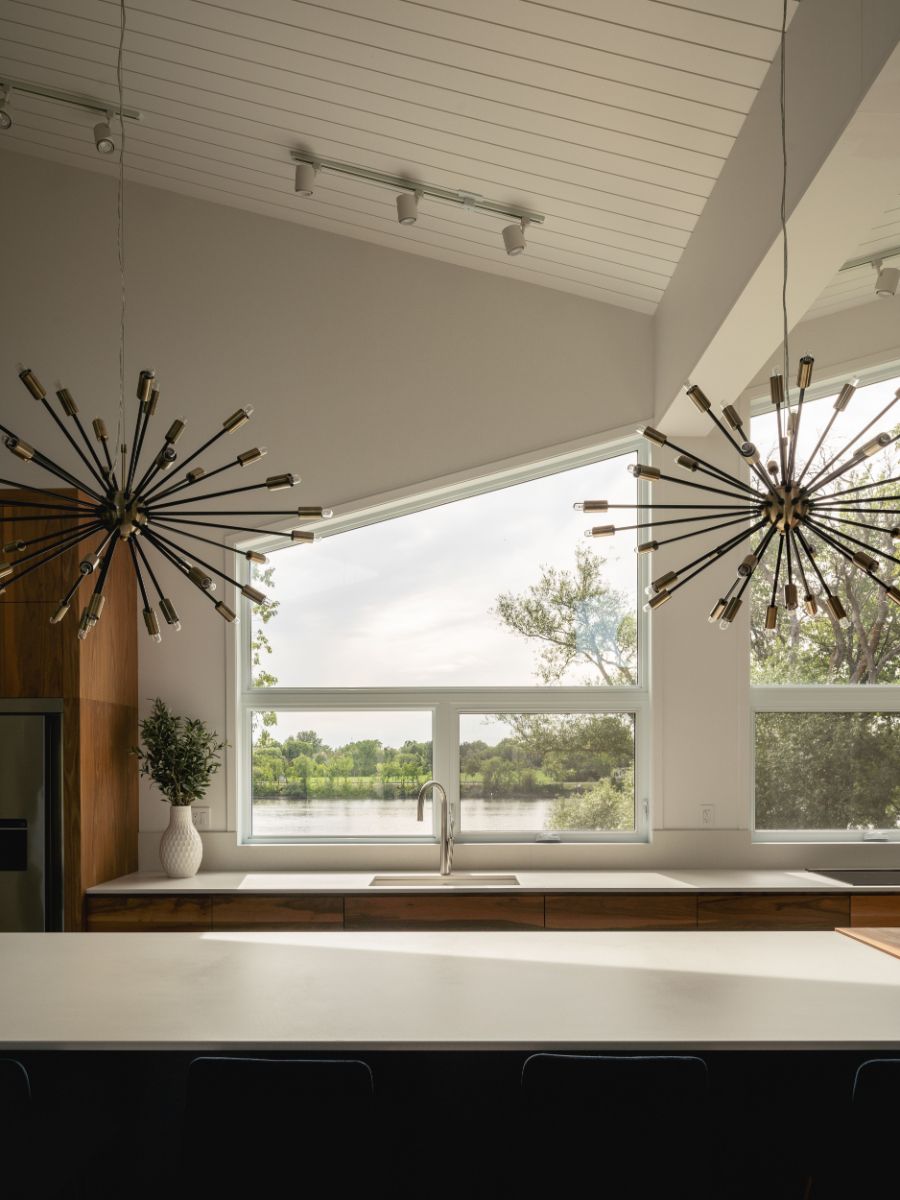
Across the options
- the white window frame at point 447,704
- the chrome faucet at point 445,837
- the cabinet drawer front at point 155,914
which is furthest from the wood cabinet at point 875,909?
the cabinet drawer front at point 155,914

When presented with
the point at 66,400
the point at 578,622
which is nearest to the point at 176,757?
the point at 578,622

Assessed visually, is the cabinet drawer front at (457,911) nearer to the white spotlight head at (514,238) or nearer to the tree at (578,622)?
the tree at (578,622)

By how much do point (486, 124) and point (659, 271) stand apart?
1045mm

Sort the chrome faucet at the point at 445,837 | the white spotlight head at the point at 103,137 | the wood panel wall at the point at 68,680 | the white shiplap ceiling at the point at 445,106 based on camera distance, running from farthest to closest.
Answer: the chrome faucet at the point at 445,837 < the wood panel wall at the point at 68,680 < the white spotlight head at the point at 103,137 < the white shiplap ceiling at the point at 445,106

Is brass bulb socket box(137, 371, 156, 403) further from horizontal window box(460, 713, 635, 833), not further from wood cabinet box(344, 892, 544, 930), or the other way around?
horizontal window box(460, 713, 635, 833)

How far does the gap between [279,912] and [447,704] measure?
1183 millimetres

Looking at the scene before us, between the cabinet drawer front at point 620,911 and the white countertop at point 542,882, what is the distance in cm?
3

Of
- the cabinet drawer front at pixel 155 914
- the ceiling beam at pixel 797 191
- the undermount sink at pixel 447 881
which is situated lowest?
the cabinet drawer front at pixel 155 914

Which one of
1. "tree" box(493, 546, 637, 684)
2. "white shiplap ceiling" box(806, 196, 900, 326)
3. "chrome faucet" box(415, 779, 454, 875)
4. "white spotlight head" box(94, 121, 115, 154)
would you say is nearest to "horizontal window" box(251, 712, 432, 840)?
"chrome faucet" box(415, 779, 454, 875)

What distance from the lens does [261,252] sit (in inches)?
183

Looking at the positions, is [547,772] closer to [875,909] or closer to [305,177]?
[875,909]

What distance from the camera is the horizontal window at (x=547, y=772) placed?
4523mm
